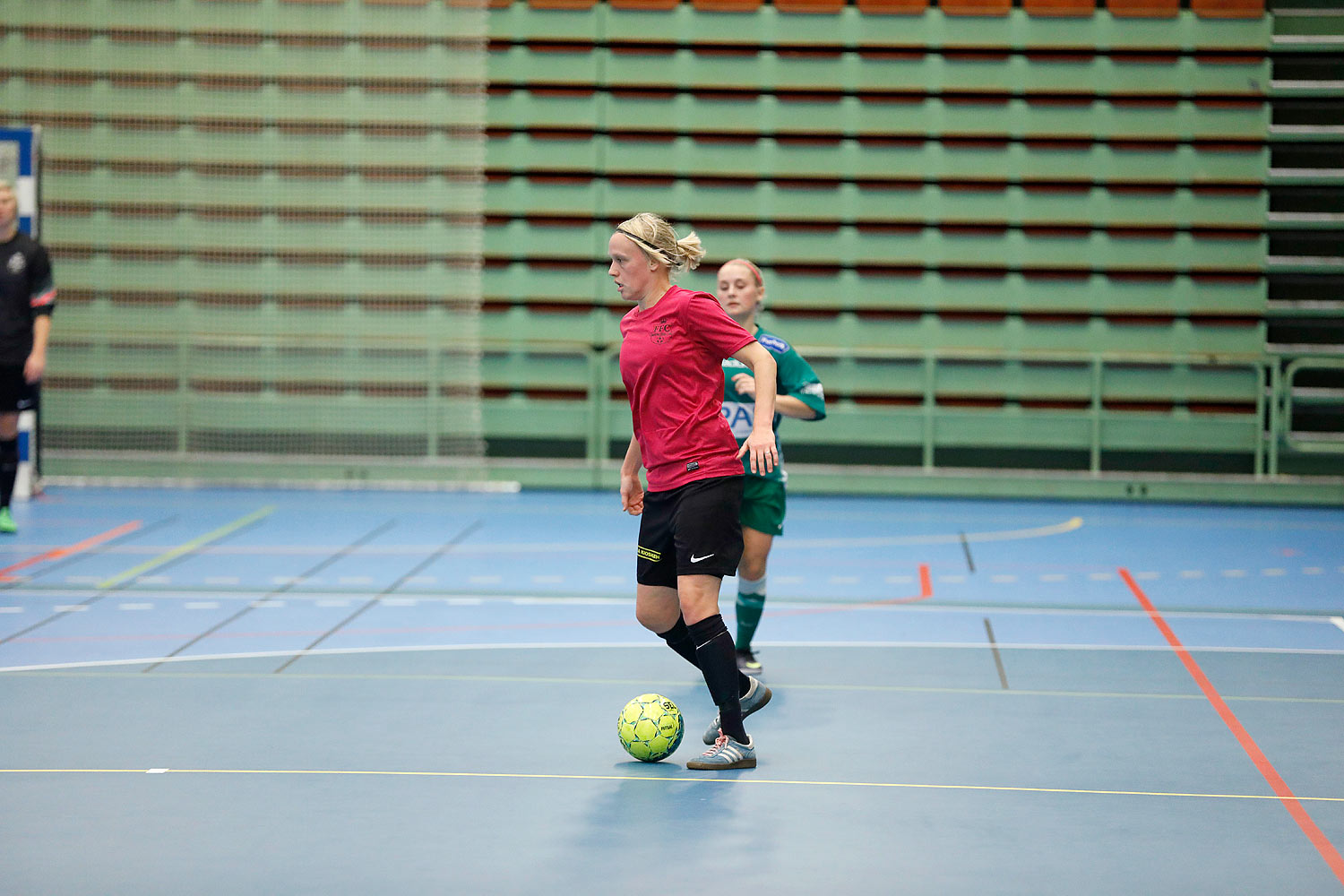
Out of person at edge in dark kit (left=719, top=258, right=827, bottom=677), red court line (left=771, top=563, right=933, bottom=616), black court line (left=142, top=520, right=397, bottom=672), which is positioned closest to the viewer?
person at edge in dark kit (left=719, top=258, right=827, bottom=677)

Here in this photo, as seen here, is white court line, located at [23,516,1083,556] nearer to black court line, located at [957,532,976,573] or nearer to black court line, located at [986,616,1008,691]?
black court line, located at [957,532,976,573]

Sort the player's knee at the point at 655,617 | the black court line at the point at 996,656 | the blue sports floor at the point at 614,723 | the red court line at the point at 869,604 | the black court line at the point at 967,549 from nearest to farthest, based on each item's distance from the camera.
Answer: the blue sports floor at the point at 614,723, the player's knee at the point at 655,617, the black court line at the point at 996,656, the red court line at the point at 869,604, the black court line at the point at 967,549

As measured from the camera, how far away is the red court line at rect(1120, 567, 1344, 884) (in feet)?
11.9

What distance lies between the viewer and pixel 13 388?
8852mm

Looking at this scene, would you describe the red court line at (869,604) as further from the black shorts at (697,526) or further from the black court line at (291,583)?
the black shorts at (697,526)

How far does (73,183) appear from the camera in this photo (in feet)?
41.3

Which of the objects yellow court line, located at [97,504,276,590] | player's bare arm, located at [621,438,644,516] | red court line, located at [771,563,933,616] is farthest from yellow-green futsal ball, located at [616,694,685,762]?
yellow court line, located at [97,504,276,590]

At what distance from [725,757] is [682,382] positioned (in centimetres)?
115

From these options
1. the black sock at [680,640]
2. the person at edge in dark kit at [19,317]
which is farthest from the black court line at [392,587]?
the person at edge in dark kit at [19,317]

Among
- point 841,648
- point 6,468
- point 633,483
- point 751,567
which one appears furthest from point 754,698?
point 6,468

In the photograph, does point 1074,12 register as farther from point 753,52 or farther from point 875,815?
point 875,815

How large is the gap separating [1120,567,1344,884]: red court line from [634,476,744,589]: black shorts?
172 cm

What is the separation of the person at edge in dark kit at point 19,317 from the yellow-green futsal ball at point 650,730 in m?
5.82

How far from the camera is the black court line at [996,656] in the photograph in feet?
18.4
